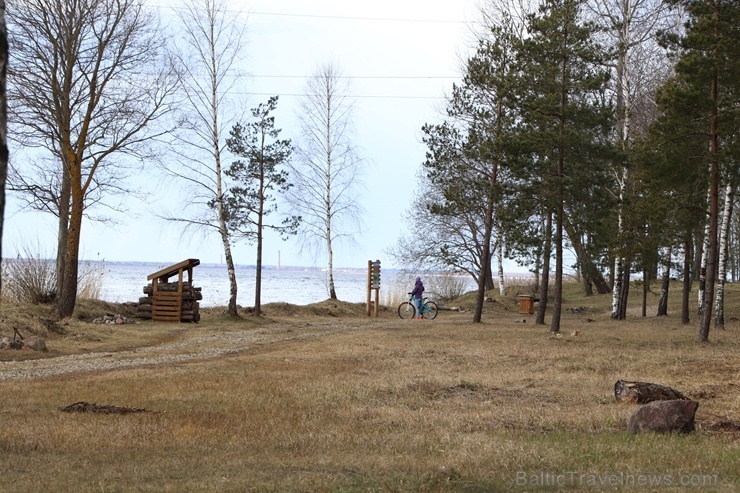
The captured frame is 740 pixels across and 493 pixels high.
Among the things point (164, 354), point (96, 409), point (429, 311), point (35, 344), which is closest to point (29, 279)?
point (35, 344)

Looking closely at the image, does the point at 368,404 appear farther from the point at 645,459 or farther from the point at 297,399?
the point at 645,459

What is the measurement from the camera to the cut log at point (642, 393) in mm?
10469

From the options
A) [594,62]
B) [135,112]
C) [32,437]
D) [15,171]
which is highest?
[594,62]

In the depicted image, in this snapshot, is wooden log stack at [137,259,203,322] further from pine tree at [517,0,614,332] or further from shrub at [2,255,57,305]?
pine tree at [517,0,614,332]

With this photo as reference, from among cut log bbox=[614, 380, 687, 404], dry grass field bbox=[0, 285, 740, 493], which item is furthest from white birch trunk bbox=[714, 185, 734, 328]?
cut log bbox=[614, 380, 687, 404]

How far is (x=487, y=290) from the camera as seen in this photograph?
54031 mm

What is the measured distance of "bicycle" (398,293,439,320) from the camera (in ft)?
111

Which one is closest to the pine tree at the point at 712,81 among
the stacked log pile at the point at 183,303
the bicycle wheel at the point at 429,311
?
the bicycle wheel at the point at 429,311

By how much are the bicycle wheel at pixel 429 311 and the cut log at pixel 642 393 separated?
2311 cm

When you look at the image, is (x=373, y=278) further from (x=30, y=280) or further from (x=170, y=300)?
(x=30, y=280)

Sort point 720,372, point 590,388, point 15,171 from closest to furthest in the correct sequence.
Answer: point 590,388 → point 720,372 → point 15,171

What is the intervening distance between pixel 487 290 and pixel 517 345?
1374 inches

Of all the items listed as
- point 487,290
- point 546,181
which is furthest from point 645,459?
point 487,290

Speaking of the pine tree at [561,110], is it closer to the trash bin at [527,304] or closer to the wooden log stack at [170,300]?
the wooden log stack at [170,300]
